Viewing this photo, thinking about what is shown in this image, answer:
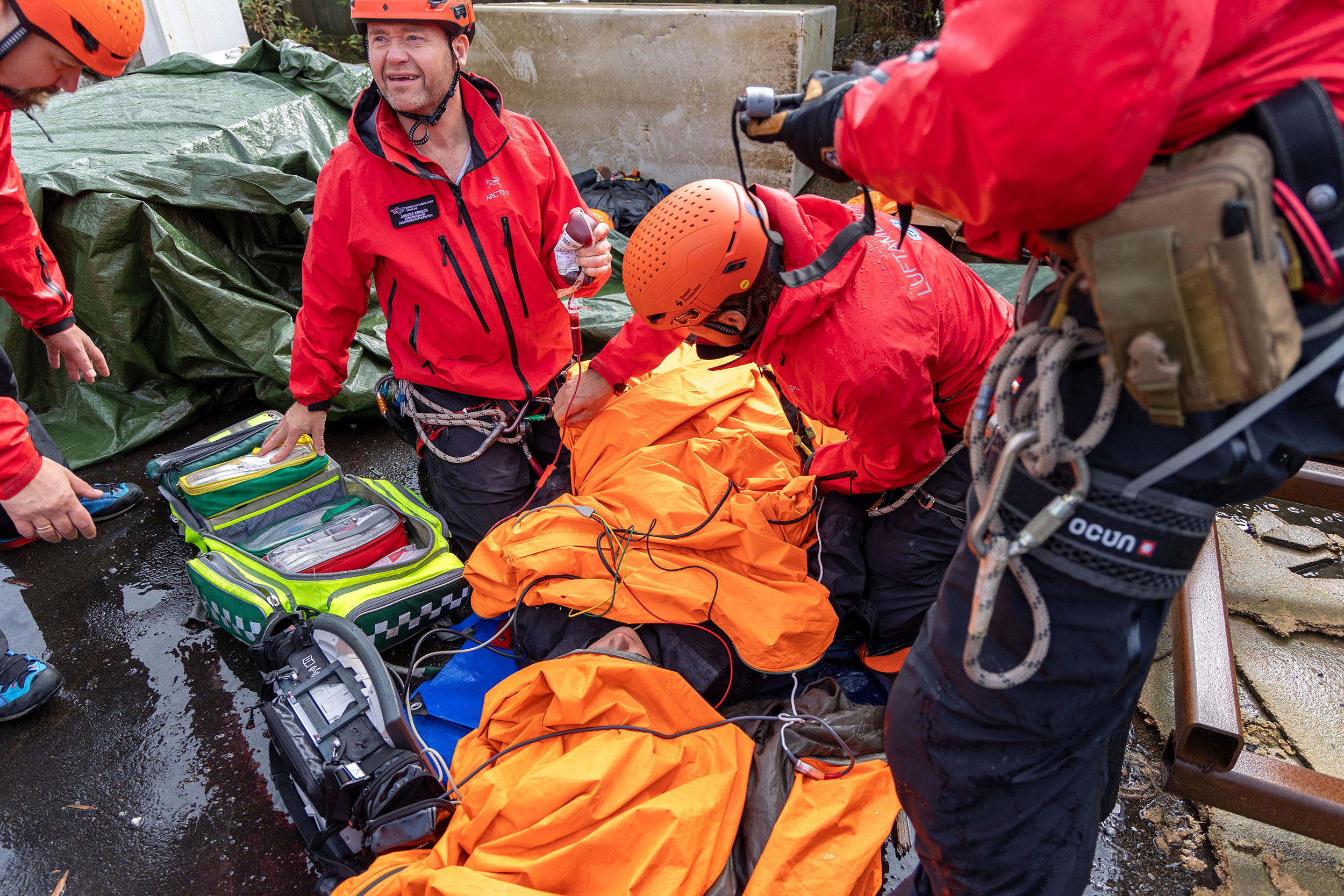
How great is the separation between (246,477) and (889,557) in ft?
8.45

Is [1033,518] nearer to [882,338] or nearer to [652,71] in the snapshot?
[882,338]

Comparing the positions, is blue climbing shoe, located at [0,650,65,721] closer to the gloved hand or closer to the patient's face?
the patient's face

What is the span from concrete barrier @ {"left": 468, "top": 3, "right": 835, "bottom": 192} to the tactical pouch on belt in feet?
16.5

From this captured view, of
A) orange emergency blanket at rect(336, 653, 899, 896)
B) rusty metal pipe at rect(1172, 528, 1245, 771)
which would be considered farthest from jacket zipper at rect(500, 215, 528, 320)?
rusty metal pipe at rect(1172, 528, 1245, 771)

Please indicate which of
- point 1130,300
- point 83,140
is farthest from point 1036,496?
point 83,140

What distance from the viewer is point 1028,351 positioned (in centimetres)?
125

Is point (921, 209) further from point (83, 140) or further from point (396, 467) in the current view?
point (83, 140)

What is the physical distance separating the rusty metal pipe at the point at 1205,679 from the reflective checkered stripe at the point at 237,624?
290 cm

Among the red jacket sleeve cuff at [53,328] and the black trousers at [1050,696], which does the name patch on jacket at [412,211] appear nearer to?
the red jacket sleeve cuff at [53,328]

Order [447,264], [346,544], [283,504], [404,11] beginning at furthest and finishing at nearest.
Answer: [283,504], [346,544], [447,264], [404,11]

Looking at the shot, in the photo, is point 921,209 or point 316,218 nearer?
point 316,218

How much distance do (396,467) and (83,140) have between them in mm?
2570

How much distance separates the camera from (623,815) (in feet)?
6.36

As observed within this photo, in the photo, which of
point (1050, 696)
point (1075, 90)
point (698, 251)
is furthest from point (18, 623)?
point (1075, 90)
